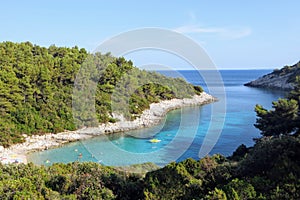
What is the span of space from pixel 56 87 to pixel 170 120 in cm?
1002

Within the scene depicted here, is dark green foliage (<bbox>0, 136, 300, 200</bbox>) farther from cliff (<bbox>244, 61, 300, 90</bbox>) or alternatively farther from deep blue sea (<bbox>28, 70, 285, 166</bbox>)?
cliff (<bbox>244, 61, 300, 90</bbox>)

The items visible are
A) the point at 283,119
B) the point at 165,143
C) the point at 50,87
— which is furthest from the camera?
the point at 50,87

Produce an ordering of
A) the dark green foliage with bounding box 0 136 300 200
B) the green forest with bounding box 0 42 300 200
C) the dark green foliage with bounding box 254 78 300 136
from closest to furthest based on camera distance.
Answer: the dark green foliage with bounding box 0 136 300 200 < the green forest with bounding box 0 42 300 200 < the dark green foliage with bounding box 254 78 300 136

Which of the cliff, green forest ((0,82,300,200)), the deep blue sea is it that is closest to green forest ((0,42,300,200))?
green forest ((0,82,300,200))

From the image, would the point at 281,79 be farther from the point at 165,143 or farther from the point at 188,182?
the point at 188,182

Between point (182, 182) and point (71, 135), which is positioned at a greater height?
→ point (182, 182)

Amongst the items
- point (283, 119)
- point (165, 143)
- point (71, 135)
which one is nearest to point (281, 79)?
point (165, 143)

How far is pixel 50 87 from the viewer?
21938 mm

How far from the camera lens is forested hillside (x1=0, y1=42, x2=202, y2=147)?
63.1ft

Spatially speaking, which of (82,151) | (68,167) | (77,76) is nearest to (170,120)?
(77,76)

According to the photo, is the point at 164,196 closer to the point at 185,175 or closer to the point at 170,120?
the point at 185,175

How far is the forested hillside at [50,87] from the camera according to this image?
19219mm

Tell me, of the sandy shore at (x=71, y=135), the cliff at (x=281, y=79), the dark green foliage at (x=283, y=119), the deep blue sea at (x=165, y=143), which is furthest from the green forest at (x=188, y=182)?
the cliff at (x=281, y=79)

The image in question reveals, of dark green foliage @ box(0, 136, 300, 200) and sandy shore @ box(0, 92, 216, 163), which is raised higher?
dark green foliage @ box(0, 136, 300, 200)
